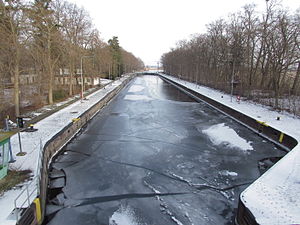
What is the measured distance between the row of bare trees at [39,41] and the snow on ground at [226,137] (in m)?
12.3

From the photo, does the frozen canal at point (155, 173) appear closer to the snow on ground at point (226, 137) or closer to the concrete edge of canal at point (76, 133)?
the snow on ground at point (226, 137)

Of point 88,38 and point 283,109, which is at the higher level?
point 88,38

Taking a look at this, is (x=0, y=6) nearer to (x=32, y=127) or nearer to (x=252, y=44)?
(x=32, y=127)

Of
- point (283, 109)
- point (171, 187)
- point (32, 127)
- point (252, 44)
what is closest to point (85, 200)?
point (171, 187)

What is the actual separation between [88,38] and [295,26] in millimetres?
23489

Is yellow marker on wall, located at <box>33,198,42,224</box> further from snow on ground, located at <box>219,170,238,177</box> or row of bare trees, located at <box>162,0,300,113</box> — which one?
row of bare trees, located at <box>162,0,300,113</box>

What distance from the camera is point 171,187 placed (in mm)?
7738

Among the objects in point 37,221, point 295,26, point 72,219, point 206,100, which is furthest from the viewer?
point 206,100

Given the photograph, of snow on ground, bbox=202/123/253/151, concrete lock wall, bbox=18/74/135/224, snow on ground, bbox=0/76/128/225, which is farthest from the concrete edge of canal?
snow on ground, bbox=202/123/253/151

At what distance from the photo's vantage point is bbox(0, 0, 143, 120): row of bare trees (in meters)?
13.0

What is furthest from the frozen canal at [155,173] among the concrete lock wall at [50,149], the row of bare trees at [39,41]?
the row of bare trees at [39,41]

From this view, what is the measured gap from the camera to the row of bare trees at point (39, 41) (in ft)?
42.8

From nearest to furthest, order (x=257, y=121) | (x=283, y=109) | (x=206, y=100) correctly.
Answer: (x=257, y=121)
(x=283, y=109)
(x=206, y=100)

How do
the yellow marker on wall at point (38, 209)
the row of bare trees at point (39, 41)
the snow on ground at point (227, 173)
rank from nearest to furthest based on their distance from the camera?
the yellow marker on wall at point (38, 209), the snow on ground at point (227, 173), the row of bare trees at point (39, 41)
